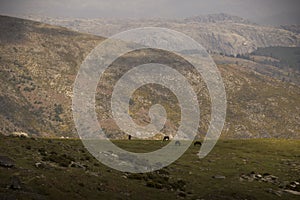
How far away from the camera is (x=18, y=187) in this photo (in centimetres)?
2689

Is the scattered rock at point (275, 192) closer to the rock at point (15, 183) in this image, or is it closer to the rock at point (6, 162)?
the rock at point (15, 183)

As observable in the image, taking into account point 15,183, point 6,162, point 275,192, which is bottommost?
point 275,192

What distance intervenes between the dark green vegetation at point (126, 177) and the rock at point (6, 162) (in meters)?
0.48

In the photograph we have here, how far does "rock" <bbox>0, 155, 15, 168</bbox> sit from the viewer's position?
1265 inches

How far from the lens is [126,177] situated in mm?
38438

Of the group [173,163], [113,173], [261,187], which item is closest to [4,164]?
[113,173]

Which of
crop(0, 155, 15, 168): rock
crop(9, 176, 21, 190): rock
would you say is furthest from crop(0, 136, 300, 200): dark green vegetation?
crop(0, 155, 15, 168): rock

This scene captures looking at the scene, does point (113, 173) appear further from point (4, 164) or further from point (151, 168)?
point (4, 164)

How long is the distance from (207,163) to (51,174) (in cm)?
2804

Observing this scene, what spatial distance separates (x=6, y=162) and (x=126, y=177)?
41.5 ft

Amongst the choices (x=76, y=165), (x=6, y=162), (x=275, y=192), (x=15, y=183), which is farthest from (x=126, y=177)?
(x=275, y=192)

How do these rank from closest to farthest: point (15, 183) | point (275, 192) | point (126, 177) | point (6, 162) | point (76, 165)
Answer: point (15, 183) < point (6, 162) < point (76, 165) < point (126, 177) < point (275, 192)

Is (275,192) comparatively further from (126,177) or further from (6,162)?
(6,162)

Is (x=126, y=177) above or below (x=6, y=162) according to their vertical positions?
below
